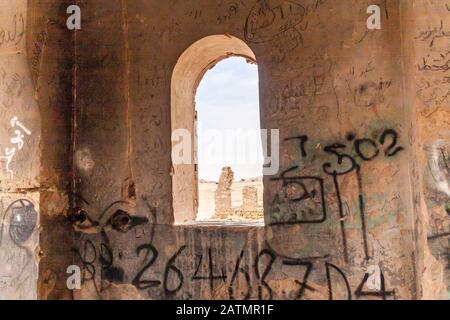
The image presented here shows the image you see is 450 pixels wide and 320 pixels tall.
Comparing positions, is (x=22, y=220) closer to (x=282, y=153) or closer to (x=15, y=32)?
(x=15, y=32)

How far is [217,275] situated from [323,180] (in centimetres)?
147

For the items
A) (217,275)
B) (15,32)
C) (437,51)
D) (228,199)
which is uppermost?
(15,32)

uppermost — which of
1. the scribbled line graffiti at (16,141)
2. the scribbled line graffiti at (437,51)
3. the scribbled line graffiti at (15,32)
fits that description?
the scribbled line graffiti at (15,32)

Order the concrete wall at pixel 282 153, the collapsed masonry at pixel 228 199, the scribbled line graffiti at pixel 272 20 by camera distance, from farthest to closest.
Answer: the collapsed masonry at pixel 228 199, the scribbled line graffiti at pixel 272 20, the concrete wall at pixel 282 153

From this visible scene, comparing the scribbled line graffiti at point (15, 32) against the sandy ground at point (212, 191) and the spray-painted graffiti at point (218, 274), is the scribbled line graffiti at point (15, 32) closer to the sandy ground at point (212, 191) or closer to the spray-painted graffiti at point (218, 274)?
the spray-painted graffiti at point (218, 274)

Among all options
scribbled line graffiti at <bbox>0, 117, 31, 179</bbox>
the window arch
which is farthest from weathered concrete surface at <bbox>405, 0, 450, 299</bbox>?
scribbled line graffiti at <bbox>0, 117, 31, 179</bbox>

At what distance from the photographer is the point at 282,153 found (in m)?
4.39

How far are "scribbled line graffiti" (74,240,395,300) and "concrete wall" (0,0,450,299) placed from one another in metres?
0.01

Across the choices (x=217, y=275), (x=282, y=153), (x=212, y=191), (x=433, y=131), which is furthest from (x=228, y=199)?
(x=212, y=191)

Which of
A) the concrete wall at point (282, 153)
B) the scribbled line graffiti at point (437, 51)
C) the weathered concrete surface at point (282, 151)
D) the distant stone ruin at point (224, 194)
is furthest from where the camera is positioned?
the distant stone ruin at point (224, 194)

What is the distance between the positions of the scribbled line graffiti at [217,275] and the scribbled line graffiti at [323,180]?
325 millimetres

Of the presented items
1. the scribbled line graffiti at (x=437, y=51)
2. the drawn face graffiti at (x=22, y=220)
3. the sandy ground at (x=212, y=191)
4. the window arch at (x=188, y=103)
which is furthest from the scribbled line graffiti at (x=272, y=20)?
the sandy ground at (x=212, y=191)

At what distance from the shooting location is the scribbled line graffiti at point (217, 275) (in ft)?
13.7

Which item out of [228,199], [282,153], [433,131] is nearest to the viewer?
[433,131]
